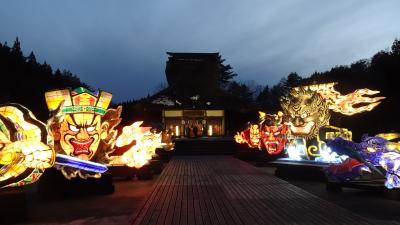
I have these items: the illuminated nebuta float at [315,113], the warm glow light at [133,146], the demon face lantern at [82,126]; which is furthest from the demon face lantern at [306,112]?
the demon face lantern at [82,126]

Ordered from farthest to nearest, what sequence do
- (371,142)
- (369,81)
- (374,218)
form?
1. (369,81)
2. (371,142)
3. (374,218)

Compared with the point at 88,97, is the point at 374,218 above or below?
below

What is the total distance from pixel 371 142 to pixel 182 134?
25.2m

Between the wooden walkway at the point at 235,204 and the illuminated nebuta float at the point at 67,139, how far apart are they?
4.59 feet

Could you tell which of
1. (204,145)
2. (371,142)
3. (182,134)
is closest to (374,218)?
(371,142)

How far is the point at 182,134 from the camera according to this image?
3359 centimetres

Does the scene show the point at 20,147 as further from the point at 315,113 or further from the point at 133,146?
the point at 315,113

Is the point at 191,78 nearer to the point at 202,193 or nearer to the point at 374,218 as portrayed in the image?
the point at 202,193

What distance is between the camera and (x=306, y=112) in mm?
13492

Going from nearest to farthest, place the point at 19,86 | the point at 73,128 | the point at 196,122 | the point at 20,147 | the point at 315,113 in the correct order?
the point at 20,147
the point at 73,128
the point at 315,113
the point at 19,86
the point at 196,122

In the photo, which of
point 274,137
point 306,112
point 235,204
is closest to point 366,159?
point 235,204

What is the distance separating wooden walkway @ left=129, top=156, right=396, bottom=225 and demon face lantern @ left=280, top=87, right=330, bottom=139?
2.13 m

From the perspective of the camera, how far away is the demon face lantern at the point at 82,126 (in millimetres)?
9602

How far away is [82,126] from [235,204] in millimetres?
4165
